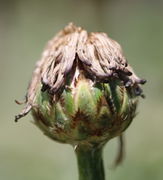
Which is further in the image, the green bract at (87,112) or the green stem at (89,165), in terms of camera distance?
the green stem at (89,165)

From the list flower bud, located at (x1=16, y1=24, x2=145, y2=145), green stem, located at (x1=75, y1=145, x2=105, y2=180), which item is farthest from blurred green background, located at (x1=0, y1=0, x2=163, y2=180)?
flower bud, located at (x1=16, y1=24, x2=145, y2=145)

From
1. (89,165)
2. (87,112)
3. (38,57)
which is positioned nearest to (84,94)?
(87,112)

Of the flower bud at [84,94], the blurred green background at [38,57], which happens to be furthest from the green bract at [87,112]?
the blurred green background at [38,57]

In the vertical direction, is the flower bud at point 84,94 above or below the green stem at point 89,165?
above

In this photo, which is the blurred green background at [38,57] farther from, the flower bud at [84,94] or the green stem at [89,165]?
the flower bud at [84,94]

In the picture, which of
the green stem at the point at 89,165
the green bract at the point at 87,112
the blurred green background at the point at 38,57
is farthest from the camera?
the blurred green background at the point at 38,57

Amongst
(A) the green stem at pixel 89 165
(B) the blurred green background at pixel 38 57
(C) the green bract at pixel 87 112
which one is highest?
(B) the blurred green background at pixel 38 57
